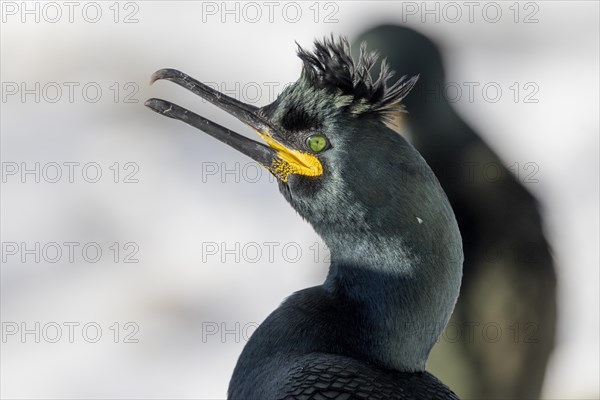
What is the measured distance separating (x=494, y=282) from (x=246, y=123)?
12.2ft

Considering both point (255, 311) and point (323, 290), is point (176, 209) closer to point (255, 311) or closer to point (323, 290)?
point (255, 311)

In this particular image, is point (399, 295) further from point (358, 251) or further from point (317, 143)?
point (317, 143)

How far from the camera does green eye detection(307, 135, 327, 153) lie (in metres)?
3.35

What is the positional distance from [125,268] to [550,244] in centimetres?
360

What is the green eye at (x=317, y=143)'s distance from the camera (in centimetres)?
335

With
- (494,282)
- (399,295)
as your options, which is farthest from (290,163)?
(494,282)

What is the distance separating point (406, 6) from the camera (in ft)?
34.5

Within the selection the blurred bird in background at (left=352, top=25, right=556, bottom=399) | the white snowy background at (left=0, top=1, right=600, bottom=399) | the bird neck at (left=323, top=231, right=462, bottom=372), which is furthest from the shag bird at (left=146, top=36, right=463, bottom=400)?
the white snowy background at (left=0, top=1, right=600, bottom=399)

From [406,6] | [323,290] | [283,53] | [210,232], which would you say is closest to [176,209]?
[210,232]

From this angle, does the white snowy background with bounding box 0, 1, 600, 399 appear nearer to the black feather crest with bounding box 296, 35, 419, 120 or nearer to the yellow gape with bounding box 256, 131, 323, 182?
the yellow gape with bounding box 256, 131, 323, 182

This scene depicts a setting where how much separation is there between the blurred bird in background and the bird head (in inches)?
133

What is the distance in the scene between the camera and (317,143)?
3.37m

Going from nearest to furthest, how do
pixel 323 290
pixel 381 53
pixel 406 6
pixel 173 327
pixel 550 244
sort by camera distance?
pixel 323 290 < pixel 550 244 < pixel 381 53 < pixel 173 327 < pixel 406 6

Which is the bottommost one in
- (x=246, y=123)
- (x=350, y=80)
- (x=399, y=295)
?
(x=399, y=295)
